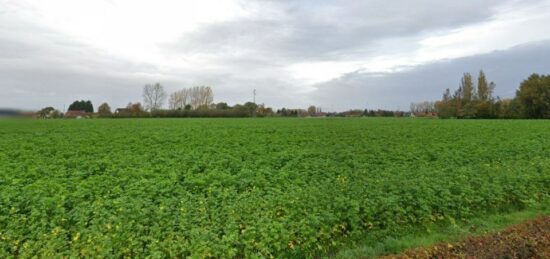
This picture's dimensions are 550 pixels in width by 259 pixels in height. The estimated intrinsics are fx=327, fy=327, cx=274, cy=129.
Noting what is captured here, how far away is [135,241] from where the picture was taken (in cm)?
504

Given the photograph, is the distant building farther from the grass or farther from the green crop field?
the grass

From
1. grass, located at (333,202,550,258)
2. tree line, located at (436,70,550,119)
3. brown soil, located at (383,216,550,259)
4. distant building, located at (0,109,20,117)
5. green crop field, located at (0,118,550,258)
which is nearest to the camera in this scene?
distant building, located at (0,109,20,117)

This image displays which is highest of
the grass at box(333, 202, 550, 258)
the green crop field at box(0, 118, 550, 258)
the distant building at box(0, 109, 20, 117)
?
the distant building at box(0, 109, 20, 117)

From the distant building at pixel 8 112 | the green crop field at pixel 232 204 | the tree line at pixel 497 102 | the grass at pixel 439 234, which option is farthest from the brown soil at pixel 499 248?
the tree line at pixel 497 102

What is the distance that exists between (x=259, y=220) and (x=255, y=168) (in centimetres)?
487

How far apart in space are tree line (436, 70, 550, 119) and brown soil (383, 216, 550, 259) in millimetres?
91107

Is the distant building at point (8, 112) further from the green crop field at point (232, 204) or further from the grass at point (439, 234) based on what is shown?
the grass at point (439, 234)

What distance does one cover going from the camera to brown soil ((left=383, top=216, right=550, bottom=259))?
167 inches

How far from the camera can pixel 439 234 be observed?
243 inches

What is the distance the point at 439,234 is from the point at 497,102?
9927 centimetres

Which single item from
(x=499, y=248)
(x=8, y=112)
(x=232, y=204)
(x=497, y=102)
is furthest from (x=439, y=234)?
(x=497, y=102)

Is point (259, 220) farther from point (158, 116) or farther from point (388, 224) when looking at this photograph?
point (158, 116)

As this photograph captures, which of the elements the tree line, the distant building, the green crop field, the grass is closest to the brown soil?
the grass

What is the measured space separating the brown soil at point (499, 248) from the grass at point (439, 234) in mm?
792
